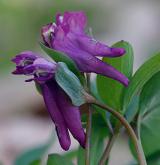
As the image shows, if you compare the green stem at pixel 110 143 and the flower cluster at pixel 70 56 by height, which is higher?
the flower cluster at pixel 70 56

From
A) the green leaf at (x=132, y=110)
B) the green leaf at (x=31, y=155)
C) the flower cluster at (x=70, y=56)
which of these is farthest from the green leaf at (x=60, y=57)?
the green leaf at (x=31, y=155)

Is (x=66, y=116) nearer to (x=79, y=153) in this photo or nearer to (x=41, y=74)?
(x=41, y=74)

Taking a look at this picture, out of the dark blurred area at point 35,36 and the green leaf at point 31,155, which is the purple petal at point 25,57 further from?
the dark blurred area at point 35,36

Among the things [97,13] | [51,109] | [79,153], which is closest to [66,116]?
[51,109]

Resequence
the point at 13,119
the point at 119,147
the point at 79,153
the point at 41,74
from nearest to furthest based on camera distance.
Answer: the point at 41,74
the point at 79,153
the point at 119,147
the point at 13,119

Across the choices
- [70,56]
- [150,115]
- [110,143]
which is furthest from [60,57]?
[150,115]

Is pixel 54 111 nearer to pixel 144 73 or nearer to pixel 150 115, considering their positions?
pixel 144 73
